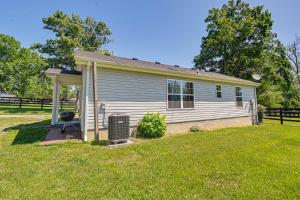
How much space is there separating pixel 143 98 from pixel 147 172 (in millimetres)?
4429

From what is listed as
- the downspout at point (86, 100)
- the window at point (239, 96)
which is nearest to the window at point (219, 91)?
the window at point (239, 96)

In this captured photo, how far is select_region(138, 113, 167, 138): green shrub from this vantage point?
7.26 metres

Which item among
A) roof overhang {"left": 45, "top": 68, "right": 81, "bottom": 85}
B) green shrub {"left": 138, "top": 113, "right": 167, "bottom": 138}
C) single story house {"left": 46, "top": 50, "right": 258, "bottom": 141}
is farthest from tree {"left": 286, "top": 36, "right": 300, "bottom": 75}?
roof overhang {"left": 45, "top": 68, "right": 81, "bottom": 85}

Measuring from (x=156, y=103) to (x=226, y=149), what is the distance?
374 cm

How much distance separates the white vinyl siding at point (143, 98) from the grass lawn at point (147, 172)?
188 centimetres

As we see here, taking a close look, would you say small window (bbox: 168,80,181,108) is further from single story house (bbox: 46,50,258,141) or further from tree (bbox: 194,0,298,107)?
tree (bbox: 194,0,298,107)

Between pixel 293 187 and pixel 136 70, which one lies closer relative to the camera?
pixel 293 187

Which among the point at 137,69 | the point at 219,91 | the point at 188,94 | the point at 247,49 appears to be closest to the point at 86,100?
the point at 137,69

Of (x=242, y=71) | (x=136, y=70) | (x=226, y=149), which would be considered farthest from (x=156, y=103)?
(x=242, y=71)

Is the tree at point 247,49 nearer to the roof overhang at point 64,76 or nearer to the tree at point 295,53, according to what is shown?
the tree at point 295,53

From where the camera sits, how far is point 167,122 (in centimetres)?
852

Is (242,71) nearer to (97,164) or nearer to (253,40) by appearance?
(253,40)

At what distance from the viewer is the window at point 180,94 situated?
883 centimetres

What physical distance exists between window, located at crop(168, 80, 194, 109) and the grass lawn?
138 inches
